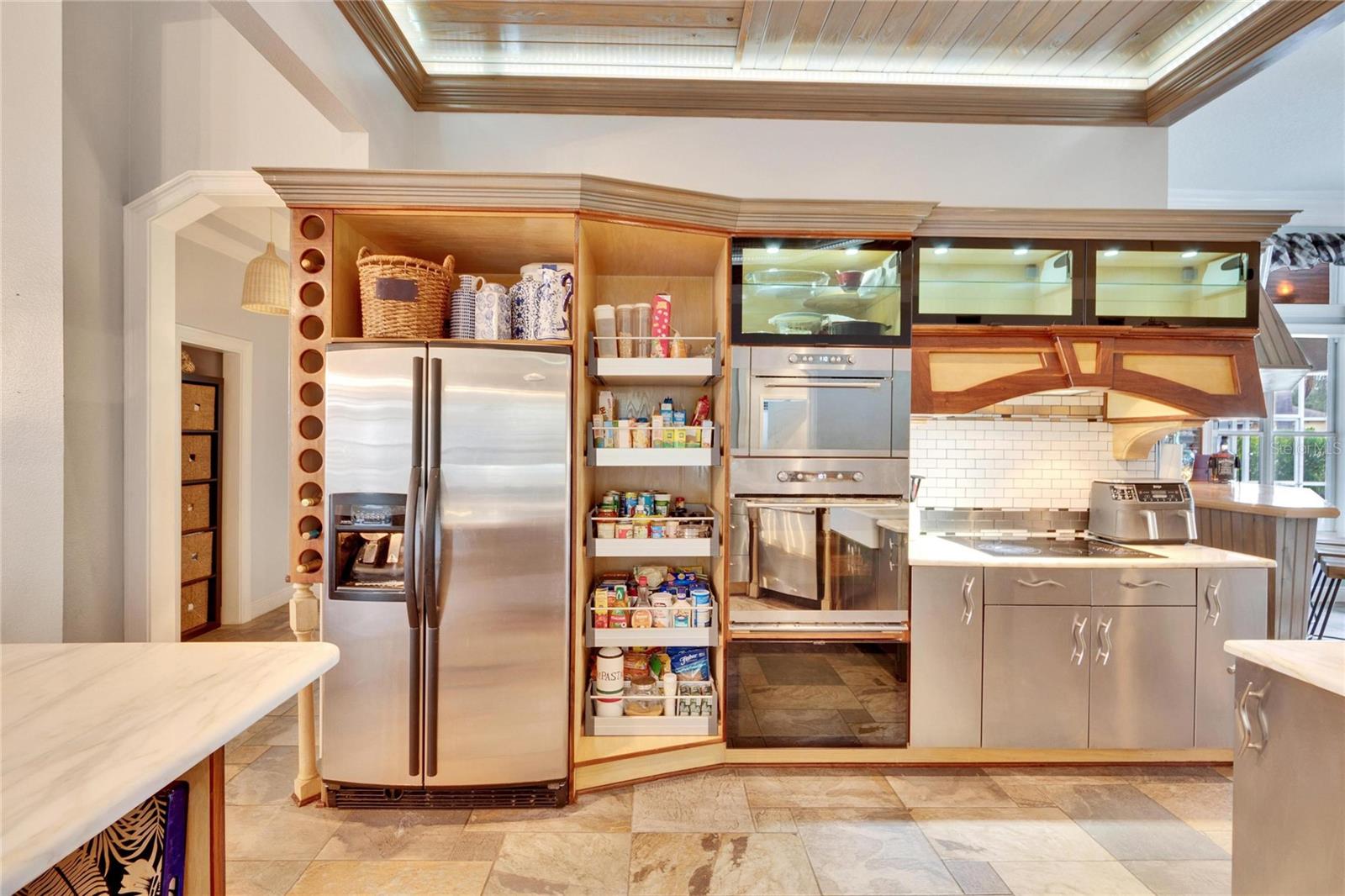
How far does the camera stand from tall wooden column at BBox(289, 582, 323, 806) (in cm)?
215

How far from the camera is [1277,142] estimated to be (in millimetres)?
3873

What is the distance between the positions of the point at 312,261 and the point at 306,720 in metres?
1.67

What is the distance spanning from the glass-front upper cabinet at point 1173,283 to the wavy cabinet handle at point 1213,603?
1101mm

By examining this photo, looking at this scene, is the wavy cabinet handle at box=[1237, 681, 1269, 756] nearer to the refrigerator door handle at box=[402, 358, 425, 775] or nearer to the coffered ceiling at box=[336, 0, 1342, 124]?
the refrigerator door handle at box=[402, 358, 425, 775]

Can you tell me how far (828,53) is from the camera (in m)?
2.71

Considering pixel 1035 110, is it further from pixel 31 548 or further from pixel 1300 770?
pixel 31 548

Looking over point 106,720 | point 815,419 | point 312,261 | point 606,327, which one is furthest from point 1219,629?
point 312,261

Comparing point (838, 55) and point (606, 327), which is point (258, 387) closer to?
point (606, 327)

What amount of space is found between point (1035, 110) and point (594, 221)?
7.60ft

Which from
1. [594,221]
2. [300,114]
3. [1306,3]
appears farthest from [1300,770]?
[300,114]

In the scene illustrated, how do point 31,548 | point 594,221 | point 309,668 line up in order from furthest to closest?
1. point 594,221
2. point 31,548
3. point 309,668

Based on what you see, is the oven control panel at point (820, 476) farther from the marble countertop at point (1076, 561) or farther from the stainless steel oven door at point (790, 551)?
the marble countertop at point (1076, 561)

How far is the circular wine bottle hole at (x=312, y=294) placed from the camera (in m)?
2.15

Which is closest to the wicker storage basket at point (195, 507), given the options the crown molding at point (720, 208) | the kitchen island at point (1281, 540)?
the crown molding at point (720, 208)
